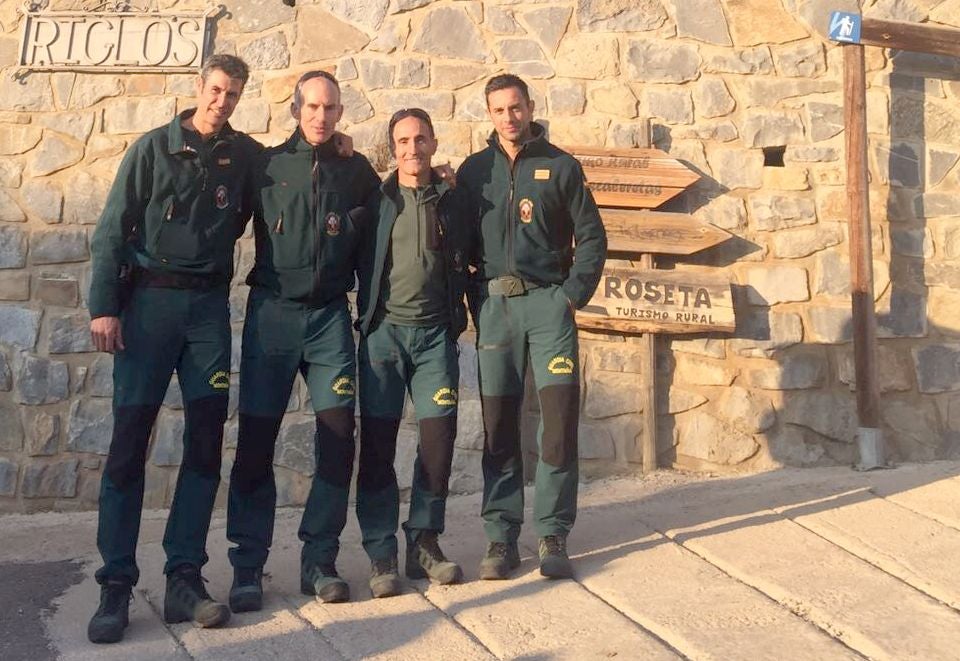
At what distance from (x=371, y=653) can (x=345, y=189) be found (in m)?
1.52

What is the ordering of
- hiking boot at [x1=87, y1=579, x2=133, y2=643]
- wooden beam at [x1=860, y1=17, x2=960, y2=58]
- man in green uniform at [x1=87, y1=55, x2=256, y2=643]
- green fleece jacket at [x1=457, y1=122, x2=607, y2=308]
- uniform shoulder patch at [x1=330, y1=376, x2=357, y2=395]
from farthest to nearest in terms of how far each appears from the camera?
wooden beam at [x1=860, y1=17, x2=960, y2=58]
green fleece jacket at [x1=457, y1=122, x2=607, y2=308]
uniform shoulder patch at [x1=330, y1=376, x2=357, y2=395]
man in green uniform at [x1=87, y1=55, x2=256, y2=643]
hiking boot at [x1=87, y1=579, x2=133, y2=643]

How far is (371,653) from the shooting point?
10.3 feet

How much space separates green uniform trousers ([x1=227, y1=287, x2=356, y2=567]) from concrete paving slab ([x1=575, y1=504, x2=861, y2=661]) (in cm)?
92

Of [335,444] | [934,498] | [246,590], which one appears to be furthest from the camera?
[934,498]

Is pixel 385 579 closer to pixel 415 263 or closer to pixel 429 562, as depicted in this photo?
pixel 429 562

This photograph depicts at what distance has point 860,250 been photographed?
17.3 feet

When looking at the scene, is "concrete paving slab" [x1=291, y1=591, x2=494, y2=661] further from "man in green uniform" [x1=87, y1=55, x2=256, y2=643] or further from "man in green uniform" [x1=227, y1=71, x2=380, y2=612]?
"man in green uniform" [x1=87, y1=55, x2=256, y2=643]

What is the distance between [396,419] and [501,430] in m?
0.39

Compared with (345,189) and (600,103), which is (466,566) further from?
(600,103)

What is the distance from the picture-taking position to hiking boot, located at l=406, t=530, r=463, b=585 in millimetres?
3699

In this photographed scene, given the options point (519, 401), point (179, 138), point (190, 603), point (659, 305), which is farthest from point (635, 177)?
point (190, 603)

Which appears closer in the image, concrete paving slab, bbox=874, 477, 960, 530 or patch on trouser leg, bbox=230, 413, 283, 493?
patch on trouser leg, bbox=230, 413, 283, 493

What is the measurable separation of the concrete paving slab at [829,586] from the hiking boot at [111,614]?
2.01 metres

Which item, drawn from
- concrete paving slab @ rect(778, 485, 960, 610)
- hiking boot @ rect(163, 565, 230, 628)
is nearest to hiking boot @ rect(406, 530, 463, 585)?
hiking boot @ rect(163, 565, 230, 628)
